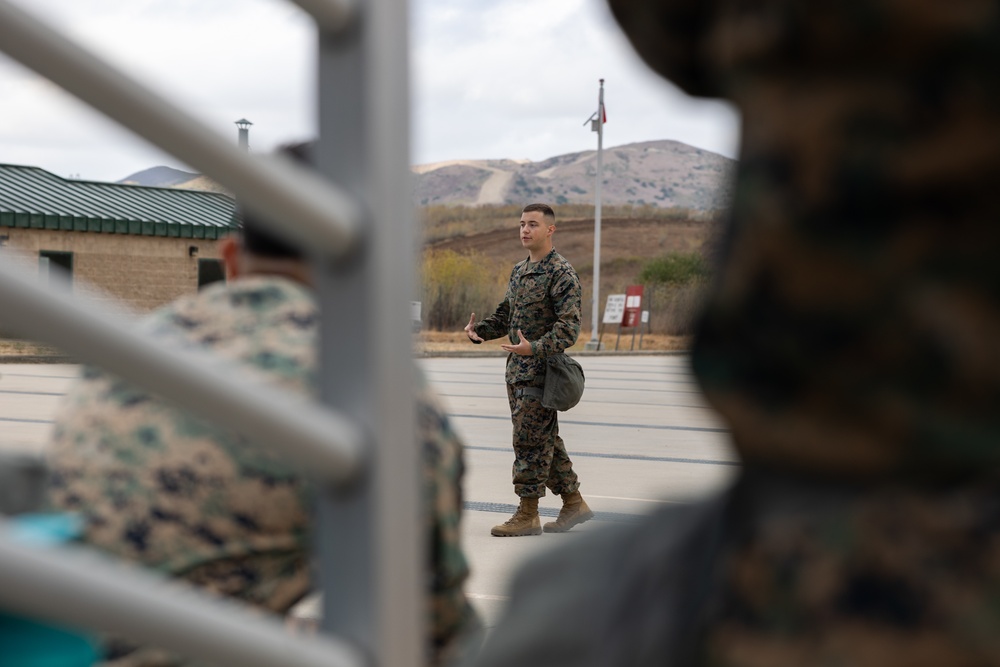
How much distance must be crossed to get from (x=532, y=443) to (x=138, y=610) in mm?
4946

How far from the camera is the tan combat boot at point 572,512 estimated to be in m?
5.79

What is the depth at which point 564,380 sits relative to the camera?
559cm

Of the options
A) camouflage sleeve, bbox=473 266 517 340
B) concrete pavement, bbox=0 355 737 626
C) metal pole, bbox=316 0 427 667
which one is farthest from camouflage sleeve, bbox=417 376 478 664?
camouflage sleeve, bbox=473 266 517 340

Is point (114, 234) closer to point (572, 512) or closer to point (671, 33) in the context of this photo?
point (572, 512)

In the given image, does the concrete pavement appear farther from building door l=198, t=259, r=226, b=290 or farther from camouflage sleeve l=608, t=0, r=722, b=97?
building door l=198, t=259, r=226, b=290

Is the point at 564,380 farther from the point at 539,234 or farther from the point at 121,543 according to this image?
the point at 121,543

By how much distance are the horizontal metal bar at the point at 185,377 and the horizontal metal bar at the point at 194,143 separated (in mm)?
105

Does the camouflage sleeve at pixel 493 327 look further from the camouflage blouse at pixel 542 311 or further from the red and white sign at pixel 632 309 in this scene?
the red and white sign at pixel 632 309

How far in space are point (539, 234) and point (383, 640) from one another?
490 cm

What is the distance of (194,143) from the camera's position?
730mm

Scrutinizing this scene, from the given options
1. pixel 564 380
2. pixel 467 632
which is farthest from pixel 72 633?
pixel 564 380


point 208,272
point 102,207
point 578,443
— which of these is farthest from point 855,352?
point 208,272

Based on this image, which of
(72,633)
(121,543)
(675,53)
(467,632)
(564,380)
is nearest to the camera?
(675,53)

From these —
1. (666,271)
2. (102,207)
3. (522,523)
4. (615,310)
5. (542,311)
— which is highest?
(102,207)
